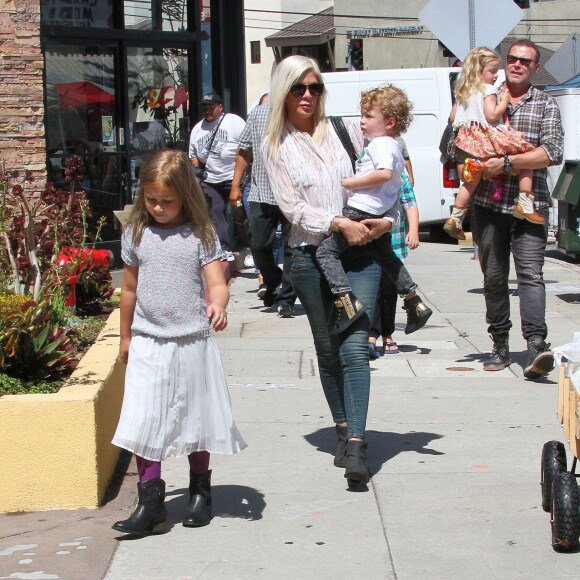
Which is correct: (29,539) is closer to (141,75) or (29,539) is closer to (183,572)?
(183,572)

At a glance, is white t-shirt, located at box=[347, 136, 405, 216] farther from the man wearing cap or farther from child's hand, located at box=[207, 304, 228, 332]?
the man wearing cap

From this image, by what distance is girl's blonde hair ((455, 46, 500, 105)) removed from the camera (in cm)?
719

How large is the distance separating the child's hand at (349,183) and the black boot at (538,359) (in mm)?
2210

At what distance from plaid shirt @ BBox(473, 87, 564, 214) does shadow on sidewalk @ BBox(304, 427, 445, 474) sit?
6.22ft

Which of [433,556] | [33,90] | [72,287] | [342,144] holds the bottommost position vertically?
[433,556]

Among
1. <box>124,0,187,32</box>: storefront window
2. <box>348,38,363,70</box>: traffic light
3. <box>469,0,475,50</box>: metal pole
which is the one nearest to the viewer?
<box>469,0,475,50</box>: metal pole

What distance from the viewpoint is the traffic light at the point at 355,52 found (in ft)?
144

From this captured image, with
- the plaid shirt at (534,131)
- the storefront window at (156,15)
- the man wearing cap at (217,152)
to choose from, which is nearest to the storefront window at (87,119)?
the storefront window at (156,15)

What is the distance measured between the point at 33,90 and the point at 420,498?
6.66 metres

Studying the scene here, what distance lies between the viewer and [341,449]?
5.31 meters

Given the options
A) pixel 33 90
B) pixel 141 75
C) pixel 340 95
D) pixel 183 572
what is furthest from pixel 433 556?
pixel 340 95

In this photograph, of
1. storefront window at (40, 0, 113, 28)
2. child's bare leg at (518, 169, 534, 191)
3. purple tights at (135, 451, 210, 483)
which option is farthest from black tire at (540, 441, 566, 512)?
storefront window at (40, 0, 113, 28)

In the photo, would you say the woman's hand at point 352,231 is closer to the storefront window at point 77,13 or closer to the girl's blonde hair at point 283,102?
the girl's blonde hair at point 283,102

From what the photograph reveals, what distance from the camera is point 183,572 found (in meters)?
4.05
